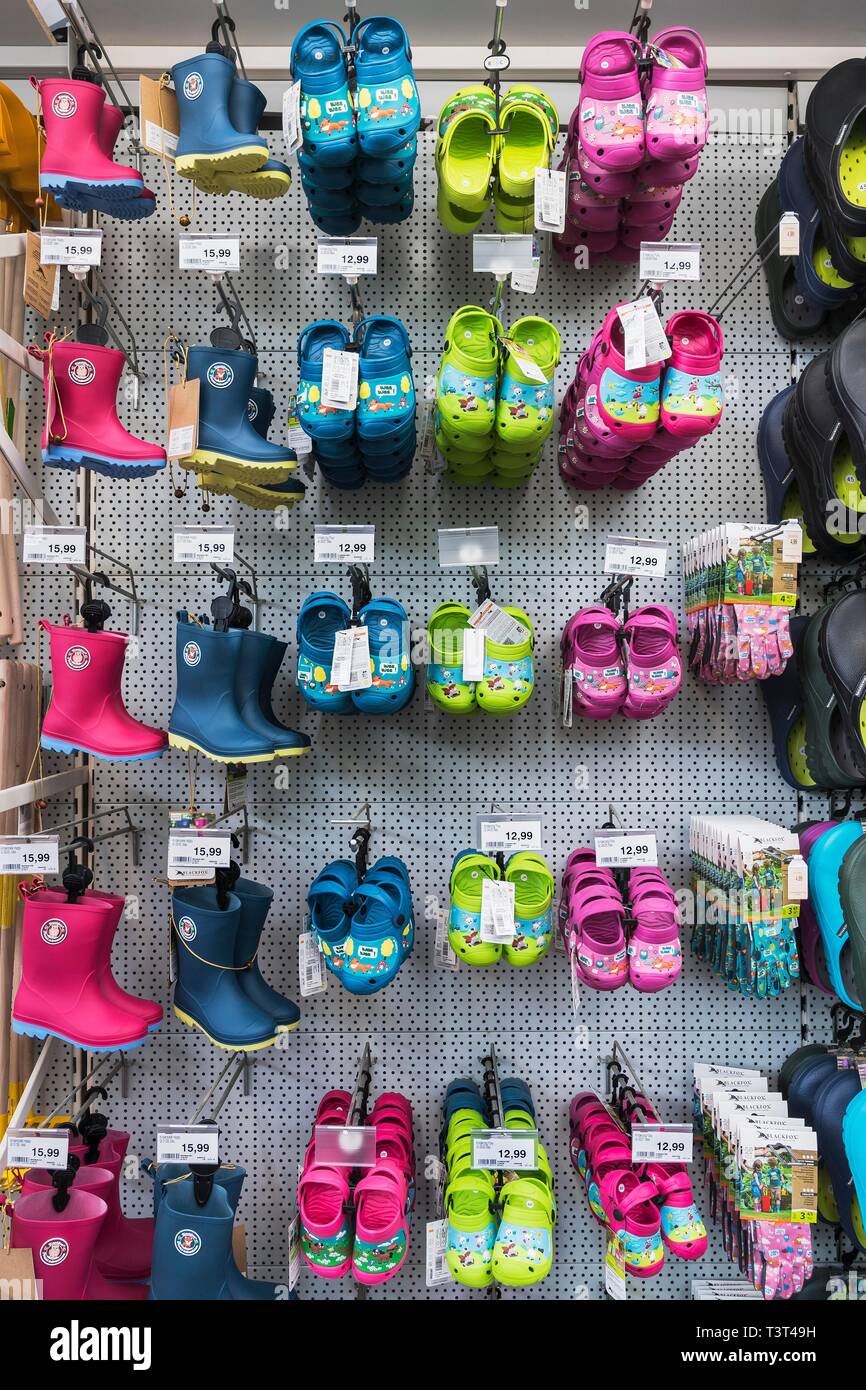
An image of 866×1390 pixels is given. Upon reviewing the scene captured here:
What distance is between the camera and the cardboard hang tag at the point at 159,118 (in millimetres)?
1997

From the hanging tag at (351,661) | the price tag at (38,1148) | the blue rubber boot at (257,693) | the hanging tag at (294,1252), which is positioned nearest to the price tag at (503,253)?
the hanging tag at (351,661)

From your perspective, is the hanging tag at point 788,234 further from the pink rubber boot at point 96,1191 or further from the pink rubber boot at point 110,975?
the pink rubber boot at point 96,1191

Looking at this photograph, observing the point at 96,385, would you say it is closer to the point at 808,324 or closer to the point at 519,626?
the point at 519,626

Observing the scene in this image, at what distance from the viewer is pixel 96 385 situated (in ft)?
6.86

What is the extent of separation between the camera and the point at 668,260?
6.86 feet

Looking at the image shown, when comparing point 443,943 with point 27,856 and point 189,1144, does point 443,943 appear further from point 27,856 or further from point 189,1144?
point 27,856

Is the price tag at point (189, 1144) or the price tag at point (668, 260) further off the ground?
the price tag at point (668, 260)

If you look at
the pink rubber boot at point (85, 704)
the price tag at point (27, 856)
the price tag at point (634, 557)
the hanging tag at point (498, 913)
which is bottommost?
the hanging tag at point (498, 913)

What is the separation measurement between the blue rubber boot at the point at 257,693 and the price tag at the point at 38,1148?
100cm

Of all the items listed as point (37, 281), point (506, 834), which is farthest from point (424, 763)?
point (37, 281)

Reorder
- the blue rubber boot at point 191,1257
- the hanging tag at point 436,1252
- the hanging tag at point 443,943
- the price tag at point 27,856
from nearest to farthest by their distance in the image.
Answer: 1. the blue rubber boot at point 191,1257
2. the price tag at point 27,856
3. the hanging tag at point 436,1252
4. the hanging tag at point 443,943

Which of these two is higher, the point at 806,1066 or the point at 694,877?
the point at 694,877

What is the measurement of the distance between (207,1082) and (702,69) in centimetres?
283

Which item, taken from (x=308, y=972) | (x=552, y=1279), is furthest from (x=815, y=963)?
(x=308, y=972)
